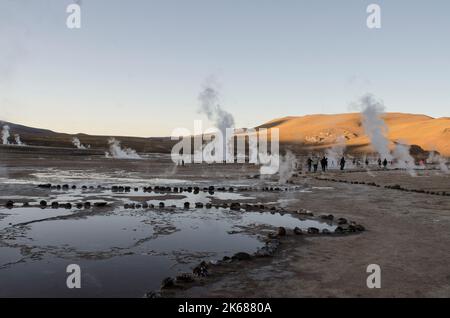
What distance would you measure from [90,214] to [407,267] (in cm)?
1000

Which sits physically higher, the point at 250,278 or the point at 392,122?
the point at 392,122

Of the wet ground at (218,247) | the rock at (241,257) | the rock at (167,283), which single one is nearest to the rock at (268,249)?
the wet ground at (218,247)

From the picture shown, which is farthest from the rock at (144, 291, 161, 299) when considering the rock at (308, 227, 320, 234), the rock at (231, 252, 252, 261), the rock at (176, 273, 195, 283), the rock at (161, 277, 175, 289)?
the rock at (308, 227, 320, 234)

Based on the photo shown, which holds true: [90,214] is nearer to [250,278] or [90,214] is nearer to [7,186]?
→ [250,278]

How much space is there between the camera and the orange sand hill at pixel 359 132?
102375mm

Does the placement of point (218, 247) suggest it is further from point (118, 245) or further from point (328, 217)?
point (328, 217)

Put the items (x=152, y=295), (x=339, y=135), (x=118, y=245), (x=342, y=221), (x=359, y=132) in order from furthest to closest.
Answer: (x=359, y=132), (x=339, y=135), (x=342, y=221), (x=118, y=245), (x=152, y=295)

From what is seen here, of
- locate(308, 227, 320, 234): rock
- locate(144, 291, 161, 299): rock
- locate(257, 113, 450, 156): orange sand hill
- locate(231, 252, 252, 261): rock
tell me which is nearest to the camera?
locate(144, 291, 161, 299): rock

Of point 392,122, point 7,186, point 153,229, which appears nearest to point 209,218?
point 153,229

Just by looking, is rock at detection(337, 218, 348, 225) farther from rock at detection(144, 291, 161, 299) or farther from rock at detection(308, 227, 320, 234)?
rock at detection(144, 291, 161, 299)

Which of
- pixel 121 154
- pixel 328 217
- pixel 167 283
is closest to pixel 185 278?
pixel 167 283

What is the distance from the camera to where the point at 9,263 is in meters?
8.66

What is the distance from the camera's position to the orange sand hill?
102m

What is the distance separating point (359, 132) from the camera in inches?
5241
